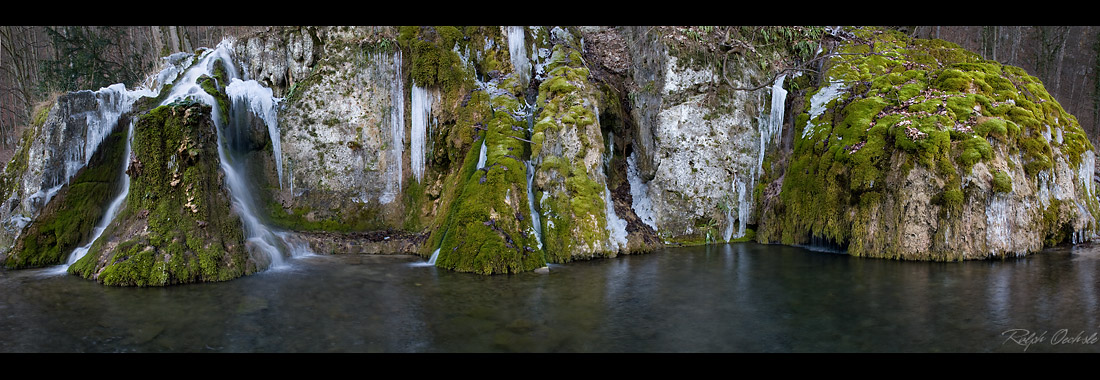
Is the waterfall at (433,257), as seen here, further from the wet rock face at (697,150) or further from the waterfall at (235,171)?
the wet rock face at (697,150)

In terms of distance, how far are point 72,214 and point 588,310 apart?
10.3m

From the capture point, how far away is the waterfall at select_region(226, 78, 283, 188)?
13609 mm

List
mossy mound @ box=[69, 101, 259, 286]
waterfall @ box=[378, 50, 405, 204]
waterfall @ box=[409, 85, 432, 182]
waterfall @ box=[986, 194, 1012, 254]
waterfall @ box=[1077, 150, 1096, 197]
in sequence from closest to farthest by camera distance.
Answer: mossy mound @ box=[69, 101, 259, 286] < waterfall @ box=[986, 194, 1012, 254] < waterfall @ box=[1077, 150, 1096, 197] < waterfall @ box=[409, 85, 432, 182] < waterfall @ box=[378, 50, 405, 204]

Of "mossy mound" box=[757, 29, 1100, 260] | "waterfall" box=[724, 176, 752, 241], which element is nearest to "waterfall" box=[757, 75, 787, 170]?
"mossy mound" box=[757, 29, 1100, 260]

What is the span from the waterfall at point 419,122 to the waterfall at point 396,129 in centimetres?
33

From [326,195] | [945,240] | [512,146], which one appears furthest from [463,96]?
[945,240]

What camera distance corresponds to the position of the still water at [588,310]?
6648 millimetres

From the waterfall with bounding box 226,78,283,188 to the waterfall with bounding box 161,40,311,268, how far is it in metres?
0.03

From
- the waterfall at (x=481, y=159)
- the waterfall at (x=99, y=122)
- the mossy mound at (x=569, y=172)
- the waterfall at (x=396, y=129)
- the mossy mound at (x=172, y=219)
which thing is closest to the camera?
the mossy mound at (x=172, y=219)

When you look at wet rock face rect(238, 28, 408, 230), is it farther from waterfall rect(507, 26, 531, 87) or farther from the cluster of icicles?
waterfall rect(507, 26, 531, 87)

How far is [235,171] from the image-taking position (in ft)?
41.5

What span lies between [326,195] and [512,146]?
5.08 meters

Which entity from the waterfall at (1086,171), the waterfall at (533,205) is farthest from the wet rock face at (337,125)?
the waterfall at (1086,171)

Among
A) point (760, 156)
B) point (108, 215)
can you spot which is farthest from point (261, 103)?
point (760, 156)
